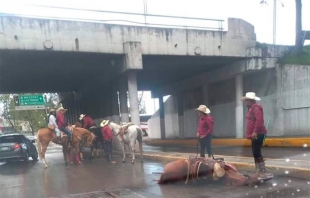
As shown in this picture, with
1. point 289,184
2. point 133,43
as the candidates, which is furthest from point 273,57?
point 289,184

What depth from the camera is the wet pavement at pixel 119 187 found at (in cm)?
681

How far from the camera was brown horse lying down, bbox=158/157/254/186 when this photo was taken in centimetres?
730

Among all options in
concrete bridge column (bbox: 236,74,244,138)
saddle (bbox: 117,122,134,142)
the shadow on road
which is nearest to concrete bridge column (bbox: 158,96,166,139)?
concrete bridge column (bbox: 236,74,244,138)

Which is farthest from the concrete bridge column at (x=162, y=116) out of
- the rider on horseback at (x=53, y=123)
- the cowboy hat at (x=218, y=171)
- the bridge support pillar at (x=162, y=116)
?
the cowboy hat at (x=218, y=171)

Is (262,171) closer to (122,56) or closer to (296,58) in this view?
(122,56)

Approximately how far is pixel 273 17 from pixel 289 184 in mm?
20592

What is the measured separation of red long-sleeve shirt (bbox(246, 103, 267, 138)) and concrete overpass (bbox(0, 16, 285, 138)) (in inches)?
392

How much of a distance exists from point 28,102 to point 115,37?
18569mm

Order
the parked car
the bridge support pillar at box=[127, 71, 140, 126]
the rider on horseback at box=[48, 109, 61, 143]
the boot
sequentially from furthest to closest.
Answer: the bridge support pillar at box=[127, 71, 140, 126], the parked car, the rider on horseback at box=[48, 109, 61, 143], the boot

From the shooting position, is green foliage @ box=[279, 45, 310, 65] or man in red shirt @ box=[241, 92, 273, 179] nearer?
man in red shirt @ box=[241, 92, 273, 179]

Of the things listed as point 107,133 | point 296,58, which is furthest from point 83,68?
point 296,58

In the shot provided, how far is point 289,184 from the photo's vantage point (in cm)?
721

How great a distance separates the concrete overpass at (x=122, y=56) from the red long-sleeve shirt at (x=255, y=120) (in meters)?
9.96

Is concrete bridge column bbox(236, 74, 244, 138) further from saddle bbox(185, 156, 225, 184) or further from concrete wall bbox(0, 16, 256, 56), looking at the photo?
saddle bbox(185, 156, 225, 184)
